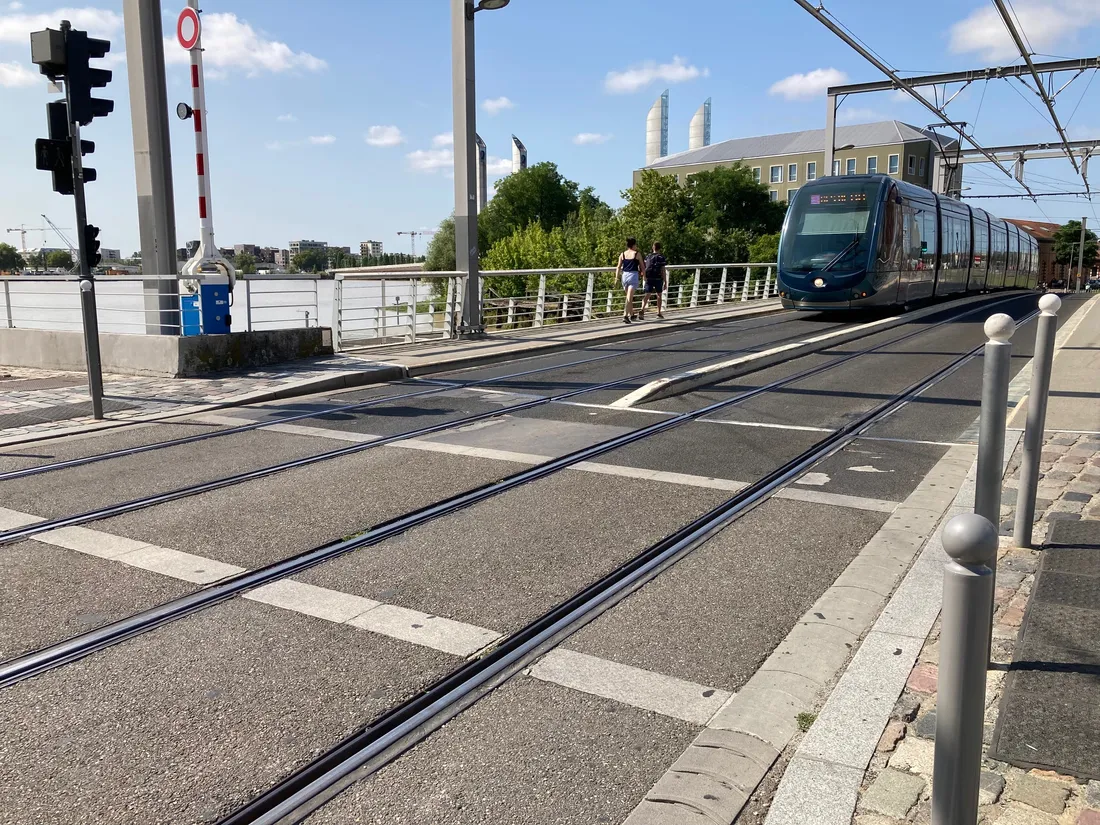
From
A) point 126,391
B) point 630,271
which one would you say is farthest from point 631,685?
point 630,271

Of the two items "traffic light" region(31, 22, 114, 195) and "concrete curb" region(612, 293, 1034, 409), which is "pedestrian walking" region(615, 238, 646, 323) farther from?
"traffic light" region(31, 22, 114, 195)

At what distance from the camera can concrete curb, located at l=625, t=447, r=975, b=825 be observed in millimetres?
2586

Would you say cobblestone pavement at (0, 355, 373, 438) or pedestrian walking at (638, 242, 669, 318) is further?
pedestrian walking at (638, 242, 669, 318)

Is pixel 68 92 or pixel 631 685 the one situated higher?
pixel 68 92

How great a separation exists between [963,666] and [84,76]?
9.38 metres

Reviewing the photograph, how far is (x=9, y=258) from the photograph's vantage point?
26703 mm

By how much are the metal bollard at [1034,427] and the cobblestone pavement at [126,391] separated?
7.76 meters

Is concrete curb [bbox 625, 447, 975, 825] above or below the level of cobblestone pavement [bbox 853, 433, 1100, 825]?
below

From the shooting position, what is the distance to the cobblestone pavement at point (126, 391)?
884 cm

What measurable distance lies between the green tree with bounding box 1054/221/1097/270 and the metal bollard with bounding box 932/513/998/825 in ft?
344

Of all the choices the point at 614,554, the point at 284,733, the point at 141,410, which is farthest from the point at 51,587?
the point at 141,410

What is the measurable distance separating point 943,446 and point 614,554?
13.0ft

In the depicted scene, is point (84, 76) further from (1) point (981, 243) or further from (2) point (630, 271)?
(1) point (981, 243)

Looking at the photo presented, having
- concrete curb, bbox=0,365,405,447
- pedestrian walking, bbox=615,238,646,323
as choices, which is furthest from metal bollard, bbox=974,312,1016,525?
pedestrian walking, bbox=615,238,646,323
